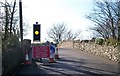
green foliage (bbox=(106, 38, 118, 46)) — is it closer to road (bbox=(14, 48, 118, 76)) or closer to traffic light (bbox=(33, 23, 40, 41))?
road (bbox=(14, 48, 118, 76))

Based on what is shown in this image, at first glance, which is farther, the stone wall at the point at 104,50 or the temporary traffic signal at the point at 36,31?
the stone wall at the point at 104,50

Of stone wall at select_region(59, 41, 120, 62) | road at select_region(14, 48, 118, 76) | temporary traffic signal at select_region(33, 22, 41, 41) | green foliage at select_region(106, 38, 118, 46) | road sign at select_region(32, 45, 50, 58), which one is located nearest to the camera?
road at select_region(14, 48, 118, 76)

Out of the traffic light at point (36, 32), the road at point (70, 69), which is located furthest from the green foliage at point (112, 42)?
the traffic light at point (36, 32)

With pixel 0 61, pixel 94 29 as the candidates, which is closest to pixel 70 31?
pixel 94 29

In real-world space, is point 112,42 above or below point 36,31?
below

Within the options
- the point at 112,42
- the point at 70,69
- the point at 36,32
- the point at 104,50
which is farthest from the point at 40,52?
the point at 104,50

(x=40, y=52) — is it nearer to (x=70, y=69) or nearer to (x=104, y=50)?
(x=70, y=69)

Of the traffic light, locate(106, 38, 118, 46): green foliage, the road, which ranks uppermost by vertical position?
the traffic light

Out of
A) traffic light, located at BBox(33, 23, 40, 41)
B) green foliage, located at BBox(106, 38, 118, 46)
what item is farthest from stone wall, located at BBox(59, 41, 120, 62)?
traffic light, located at BBox(33, 23, 40, 41)

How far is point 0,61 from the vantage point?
47.1 feet

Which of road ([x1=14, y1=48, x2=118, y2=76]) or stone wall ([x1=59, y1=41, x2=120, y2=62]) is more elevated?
stone wall ([x1=59, y1=41, x2=120, y2=62])

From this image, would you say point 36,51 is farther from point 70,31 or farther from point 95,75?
point 70,31

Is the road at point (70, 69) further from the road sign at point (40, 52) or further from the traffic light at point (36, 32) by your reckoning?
the traffic light at point (36, 32)

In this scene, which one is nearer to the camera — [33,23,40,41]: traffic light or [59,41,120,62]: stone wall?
[33,23,40,41]: traffic light
